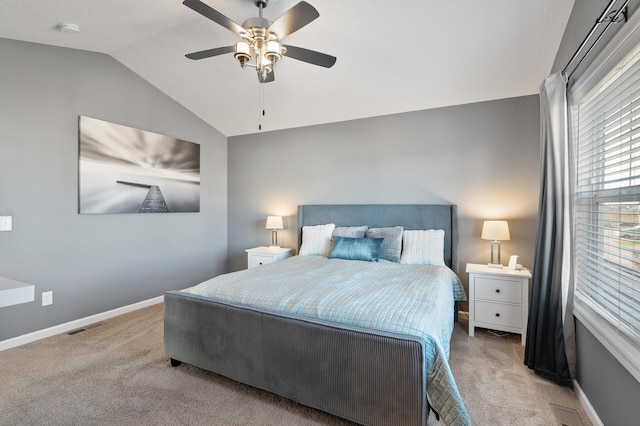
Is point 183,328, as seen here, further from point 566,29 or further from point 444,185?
point 566,29

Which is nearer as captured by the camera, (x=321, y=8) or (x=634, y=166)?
(x=634, y=166)

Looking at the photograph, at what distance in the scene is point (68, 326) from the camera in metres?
3.04

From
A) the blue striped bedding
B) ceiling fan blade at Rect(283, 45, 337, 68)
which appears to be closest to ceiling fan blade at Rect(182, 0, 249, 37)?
ceiling fan blade at Rect(283, 45, 337, 68)

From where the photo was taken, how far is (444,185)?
3588 mm

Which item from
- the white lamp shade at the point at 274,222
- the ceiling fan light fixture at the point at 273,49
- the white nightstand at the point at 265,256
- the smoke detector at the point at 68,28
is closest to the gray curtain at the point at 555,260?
the ceiling fan light fixture at the point at 273,49

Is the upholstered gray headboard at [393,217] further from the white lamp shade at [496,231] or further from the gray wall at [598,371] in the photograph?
the gray wall at [598,371]

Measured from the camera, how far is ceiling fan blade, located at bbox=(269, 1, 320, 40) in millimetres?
1757

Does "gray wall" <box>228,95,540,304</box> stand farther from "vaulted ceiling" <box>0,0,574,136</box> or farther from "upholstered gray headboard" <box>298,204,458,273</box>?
"vaulted ceiling" <box>0,0,574,136</box>

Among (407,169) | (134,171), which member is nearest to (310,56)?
(407,169)

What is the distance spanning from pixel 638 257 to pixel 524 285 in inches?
58.2

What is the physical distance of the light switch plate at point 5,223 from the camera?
2588 mm

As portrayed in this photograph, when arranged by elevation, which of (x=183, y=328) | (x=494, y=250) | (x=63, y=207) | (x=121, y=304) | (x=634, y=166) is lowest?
(x=121, y=304)

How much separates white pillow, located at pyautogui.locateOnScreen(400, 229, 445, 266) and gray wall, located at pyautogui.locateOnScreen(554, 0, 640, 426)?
1.32 metres

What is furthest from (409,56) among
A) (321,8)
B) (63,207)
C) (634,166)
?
(63,207)
